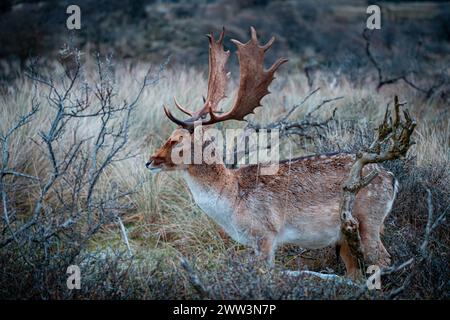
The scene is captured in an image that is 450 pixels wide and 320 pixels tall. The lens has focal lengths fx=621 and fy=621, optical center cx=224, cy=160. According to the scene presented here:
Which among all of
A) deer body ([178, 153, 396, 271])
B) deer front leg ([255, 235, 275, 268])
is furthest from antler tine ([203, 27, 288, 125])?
deer front leg ([255, 235, 275, 268])

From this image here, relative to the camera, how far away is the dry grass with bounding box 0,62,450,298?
4.66 metres

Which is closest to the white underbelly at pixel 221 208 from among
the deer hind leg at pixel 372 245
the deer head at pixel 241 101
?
the deer head at pixel 241 101

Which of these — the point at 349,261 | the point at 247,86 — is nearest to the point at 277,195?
the point at 349,261

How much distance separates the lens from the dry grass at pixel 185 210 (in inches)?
183

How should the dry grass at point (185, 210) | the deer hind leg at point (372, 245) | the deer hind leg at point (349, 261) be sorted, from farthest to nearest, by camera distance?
the deer hind leg at point (349, 261) < the deer hind leg at point (372, 245) < the dry grass at point (185, 210)

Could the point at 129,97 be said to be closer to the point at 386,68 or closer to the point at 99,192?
the point at 99,192

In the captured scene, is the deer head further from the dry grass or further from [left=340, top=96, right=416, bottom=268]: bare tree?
[left=340, top=96, right=416, bottom=268]: bare tree

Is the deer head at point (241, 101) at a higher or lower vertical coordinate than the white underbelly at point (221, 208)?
higher

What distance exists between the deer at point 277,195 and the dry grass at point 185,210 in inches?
11.3

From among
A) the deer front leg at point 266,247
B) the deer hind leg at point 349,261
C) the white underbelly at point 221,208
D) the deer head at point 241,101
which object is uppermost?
the deer head at point 241,101

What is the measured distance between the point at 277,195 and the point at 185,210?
1.55m

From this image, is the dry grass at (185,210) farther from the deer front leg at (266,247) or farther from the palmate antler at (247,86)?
the palmate antler at (247,86)

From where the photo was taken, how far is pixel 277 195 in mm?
5352

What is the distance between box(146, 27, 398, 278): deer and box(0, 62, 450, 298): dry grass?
29 cm
